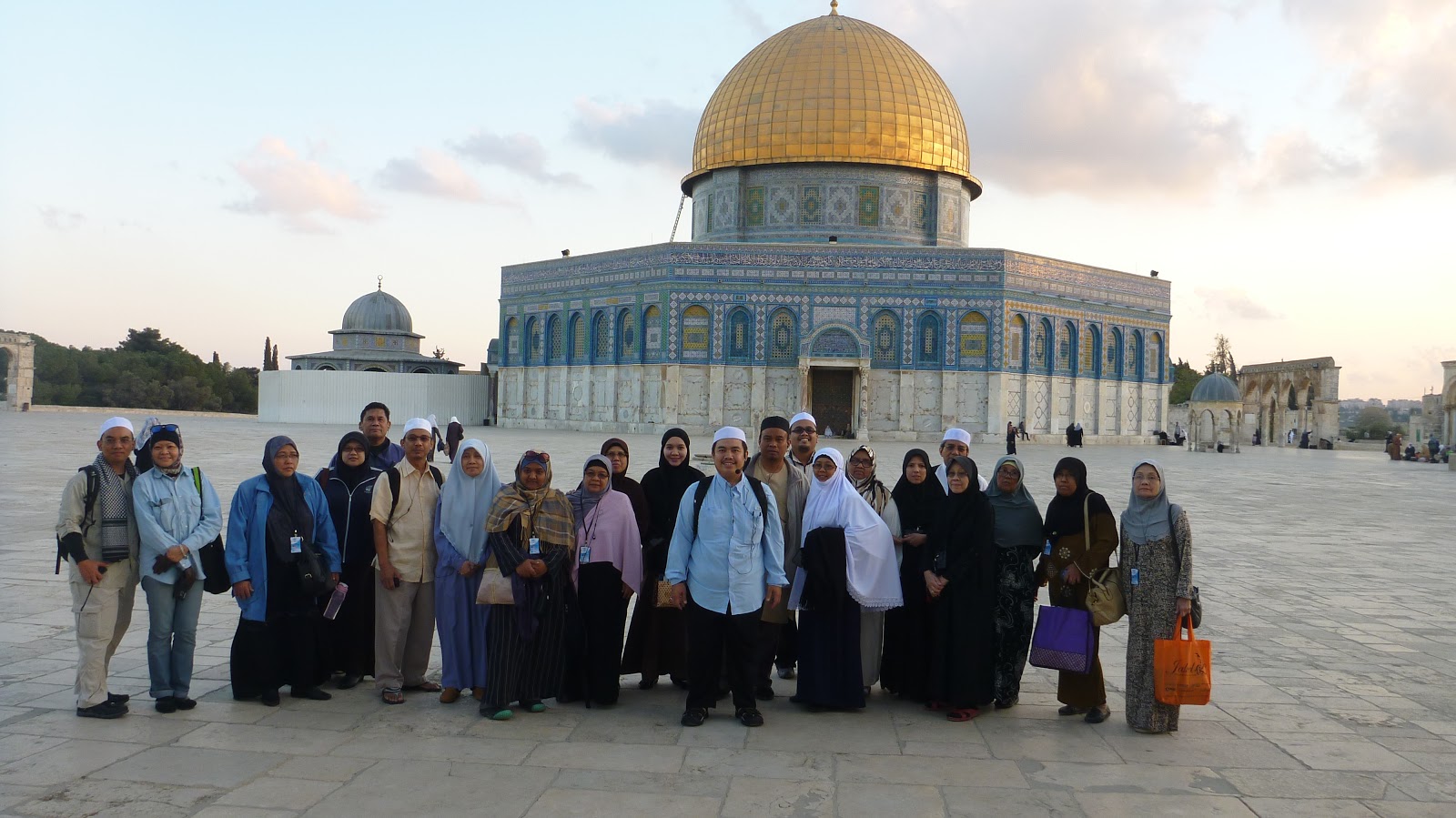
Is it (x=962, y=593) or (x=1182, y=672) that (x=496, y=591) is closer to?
(x=962, y=593)

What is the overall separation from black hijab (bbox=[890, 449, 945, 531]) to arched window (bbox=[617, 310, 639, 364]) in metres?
27.0

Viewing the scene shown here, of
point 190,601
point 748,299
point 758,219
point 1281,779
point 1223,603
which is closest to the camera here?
point 1281,779

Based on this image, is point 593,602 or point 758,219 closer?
point 593,602

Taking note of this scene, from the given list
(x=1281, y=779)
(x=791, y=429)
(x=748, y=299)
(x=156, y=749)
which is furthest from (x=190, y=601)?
(x=748, y=299)

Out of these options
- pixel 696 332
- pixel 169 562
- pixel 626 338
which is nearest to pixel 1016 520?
pixel 169 562

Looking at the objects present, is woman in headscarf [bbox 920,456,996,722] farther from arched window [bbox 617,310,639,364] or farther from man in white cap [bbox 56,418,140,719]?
arched window [bbox 617,310,639,364]

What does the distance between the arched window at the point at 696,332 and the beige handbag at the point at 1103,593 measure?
26.3m

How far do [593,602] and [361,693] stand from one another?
3.67 ft

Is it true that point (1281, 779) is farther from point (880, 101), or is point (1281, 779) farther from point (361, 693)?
A: point (880, 101)

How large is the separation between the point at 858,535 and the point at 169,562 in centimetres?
279

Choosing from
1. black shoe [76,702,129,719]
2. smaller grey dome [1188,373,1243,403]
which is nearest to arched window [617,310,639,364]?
smaller grey dome [1188,373,1243,403]

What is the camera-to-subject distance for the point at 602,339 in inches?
1310

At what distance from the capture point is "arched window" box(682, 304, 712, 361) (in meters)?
30.9

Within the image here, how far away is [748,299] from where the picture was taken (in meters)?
30.8
